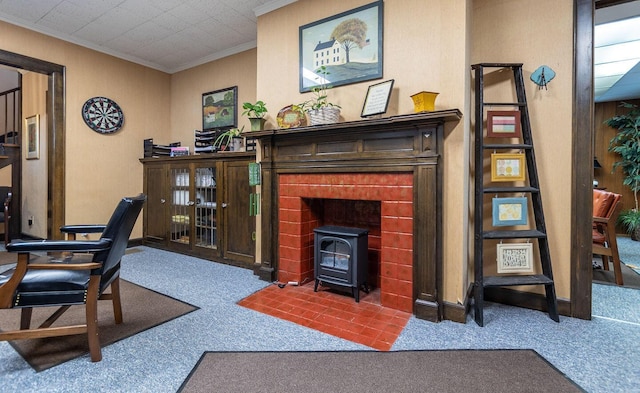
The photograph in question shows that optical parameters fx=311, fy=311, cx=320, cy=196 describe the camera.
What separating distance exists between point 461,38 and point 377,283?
2194mm

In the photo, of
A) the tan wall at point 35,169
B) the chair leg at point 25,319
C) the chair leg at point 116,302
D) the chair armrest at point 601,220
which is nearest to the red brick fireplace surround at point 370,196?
the chair leg at point 116,302

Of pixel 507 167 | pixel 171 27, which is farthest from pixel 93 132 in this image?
pixel 507 167

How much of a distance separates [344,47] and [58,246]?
263cm

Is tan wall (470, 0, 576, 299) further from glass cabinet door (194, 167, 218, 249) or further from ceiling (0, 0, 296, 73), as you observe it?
glass cabinet door (194, 167, 218, 249)

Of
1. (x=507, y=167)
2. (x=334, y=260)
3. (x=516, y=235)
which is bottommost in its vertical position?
(x=334, y=260)

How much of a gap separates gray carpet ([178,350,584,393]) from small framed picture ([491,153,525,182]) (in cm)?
125

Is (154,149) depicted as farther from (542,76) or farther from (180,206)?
(542,76)

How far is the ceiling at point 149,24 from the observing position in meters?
3.37

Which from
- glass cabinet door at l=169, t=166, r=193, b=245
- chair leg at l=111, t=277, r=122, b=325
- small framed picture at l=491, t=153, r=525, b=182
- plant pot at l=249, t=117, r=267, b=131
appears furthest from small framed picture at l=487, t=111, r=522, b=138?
Result: glass cabinet door at l=169, t=166, r=193, b=245

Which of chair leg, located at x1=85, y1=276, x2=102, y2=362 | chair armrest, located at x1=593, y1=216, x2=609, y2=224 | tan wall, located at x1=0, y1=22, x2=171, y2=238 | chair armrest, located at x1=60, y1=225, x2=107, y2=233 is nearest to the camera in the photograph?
chair leg, located at x1=85, y1=276, x2=102, y2=362

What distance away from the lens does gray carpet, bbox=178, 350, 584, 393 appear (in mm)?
1568

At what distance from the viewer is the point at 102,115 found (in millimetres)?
4504

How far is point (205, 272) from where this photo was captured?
11.6 ft

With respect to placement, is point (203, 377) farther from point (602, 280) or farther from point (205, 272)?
point (602, 280)
